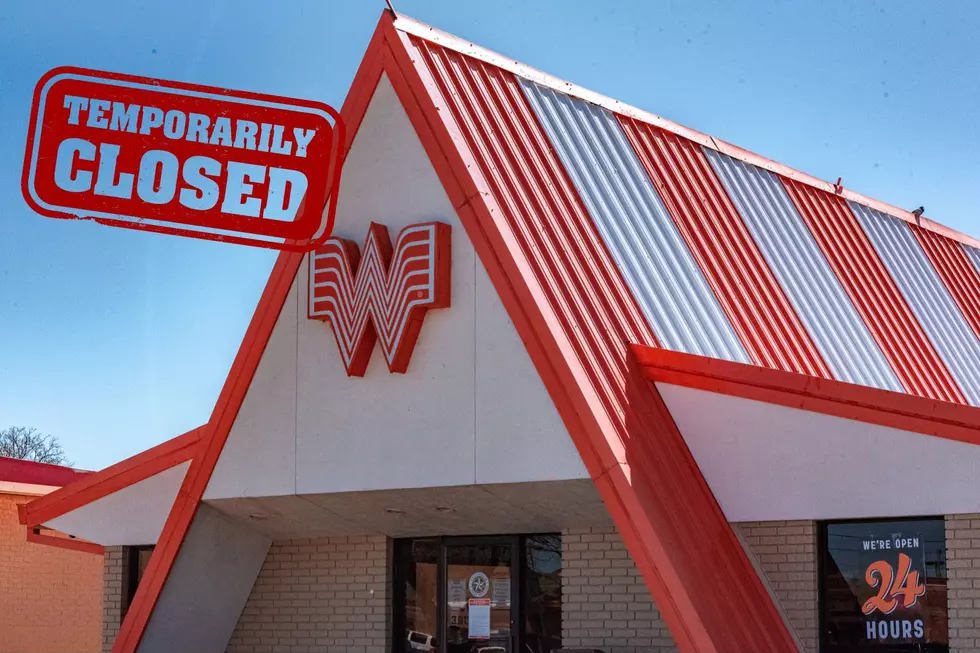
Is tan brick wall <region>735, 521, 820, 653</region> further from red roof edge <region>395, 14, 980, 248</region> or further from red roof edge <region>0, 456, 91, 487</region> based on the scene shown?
red roof edge <region>0, 456, 91, 487</region>

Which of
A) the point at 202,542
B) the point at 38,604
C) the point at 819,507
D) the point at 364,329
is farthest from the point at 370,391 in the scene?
the point at 38,604

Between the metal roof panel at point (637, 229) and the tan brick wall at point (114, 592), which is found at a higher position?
the metal roof panel at point (637, 229)

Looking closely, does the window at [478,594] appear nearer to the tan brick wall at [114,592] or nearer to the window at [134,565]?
the window at [134,565]

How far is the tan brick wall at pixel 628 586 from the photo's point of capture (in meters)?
12.6

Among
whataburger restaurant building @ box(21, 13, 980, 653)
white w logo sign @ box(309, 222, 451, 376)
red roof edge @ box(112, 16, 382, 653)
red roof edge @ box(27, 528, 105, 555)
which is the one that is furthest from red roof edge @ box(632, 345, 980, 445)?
red roof edge @ box(27, 528, 105, 555)

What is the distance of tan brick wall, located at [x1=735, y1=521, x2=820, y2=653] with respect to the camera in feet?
41.2

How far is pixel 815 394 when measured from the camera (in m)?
12.4

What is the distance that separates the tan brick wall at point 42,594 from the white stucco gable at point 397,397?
9906mm

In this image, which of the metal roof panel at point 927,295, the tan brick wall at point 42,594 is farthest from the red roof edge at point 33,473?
the metal roof panel at point 927,295

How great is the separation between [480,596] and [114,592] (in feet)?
16.5

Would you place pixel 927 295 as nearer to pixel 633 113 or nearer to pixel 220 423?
pixel 633 113

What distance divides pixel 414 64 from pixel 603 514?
5069mm

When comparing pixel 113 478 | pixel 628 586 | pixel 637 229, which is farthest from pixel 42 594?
pixel 637 229

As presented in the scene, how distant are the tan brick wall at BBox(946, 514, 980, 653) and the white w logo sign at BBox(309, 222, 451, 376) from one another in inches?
206
